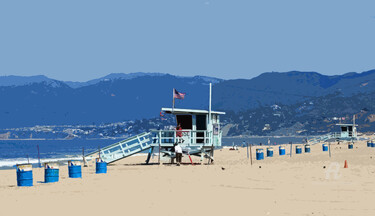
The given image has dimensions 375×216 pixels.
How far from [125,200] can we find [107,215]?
286 centimetres

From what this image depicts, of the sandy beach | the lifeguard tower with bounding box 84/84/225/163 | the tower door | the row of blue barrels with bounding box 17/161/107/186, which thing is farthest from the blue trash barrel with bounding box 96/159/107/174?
the tower door

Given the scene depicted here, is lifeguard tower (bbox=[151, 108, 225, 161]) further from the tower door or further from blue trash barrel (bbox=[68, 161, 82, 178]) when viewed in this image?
blue trash barrel (bbox=[68, 161, 82, 178])

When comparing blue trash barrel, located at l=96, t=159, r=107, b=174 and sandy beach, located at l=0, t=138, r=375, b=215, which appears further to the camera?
blue trash barrel, located at l=96, t=159, r=107, b=174

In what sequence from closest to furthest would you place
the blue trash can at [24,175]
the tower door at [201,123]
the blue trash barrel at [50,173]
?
the blue trash can at [24,175] → the blue trash barrel at [50,173] → the tower door at [201,123]

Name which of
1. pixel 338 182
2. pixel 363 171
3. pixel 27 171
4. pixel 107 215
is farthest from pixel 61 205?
pixel 363 171

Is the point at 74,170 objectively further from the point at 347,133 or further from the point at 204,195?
the point at 347,133

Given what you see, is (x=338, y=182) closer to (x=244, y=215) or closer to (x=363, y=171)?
(x=363, y=171)

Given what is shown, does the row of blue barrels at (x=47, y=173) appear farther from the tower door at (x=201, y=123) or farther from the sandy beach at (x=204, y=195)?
the tower door at (x=201, y=123)

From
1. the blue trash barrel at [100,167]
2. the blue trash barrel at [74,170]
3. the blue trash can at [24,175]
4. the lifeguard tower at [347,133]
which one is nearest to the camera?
the blue trash can at [24,175]

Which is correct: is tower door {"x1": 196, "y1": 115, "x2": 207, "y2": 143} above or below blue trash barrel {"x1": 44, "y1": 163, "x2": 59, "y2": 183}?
above

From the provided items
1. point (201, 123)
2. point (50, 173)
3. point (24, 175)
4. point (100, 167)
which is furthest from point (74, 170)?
point (201, 123)

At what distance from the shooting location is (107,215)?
15.1 metres

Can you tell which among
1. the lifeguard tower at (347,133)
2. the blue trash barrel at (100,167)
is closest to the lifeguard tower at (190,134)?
the blue trash barrel at (100,167)

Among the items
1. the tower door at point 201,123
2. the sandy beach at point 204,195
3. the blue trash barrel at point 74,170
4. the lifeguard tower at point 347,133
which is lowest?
the sandy beach at point 204,195
